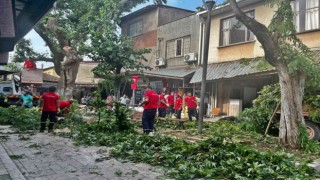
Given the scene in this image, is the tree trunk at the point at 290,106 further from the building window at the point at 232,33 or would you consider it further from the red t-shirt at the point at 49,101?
the building window at the point at 232,33

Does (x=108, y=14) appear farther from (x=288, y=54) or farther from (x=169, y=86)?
(x=288, y=54)

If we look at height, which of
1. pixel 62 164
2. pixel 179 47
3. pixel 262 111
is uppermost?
pixel 179 47

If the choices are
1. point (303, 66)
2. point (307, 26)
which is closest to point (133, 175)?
point (303, 66)

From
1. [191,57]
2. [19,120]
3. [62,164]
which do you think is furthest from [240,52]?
[62,164]

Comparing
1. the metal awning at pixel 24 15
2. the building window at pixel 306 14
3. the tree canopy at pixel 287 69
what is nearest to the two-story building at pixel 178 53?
the building window at pixel 306 14

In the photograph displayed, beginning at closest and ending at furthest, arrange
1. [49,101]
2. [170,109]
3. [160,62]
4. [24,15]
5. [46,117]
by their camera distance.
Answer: [24,15]
[49,101]
[46,117]
[170,109]
[160,62]

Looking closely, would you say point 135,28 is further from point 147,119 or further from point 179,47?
point 147,119

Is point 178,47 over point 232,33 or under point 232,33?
under

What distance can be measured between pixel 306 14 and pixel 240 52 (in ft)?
12.9

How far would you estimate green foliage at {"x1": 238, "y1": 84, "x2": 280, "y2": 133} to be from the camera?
1135cm

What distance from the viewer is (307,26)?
14367 mm

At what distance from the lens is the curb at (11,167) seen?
4.99 meters

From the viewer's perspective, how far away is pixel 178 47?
75.8ft

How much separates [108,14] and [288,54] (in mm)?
13171
